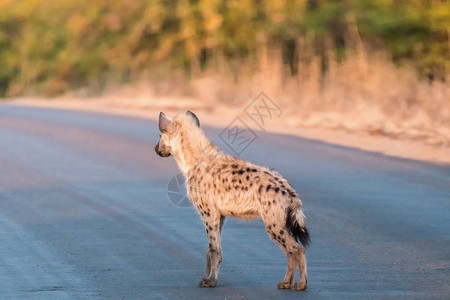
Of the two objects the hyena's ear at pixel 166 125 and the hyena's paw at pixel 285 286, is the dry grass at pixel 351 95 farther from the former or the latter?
the hyena's paw at pixel 285 286

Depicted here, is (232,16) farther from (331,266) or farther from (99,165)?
(331,266)

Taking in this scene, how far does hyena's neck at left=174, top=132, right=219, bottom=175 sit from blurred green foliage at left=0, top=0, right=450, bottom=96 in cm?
1720

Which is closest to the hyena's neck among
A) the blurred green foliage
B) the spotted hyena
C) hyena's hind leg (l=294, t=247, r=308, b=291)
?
the spotted hyena

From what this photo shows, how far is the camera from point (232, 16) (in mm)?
33344

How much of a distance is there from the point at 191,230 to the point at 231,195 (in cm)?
230

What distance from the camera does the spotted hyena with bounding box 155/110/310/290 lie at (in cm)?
741

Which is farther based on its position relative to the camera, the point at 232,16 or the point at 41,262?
the point at 232,16

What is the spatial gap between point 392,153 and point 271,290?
28.0ft

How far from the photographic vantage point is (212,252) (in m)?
7.74

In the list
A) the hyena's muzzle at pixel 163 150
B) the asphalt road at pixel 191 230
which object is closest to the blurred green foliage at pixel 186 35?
the asphalt road at pixel 191 230

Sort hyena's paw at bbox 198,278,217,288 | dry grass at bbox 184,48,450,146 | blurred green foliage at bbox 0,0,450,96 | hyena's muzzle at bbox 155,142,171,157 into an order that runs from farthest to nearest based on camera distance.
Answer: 1. blurred green foliage at bbox 0,0,450,96
2. dry grass at bbox 184,48,450,146
3. hyena's muzzle at bbox 155,142,171,157
4. hyena's paw at bbox 198,278,217,288

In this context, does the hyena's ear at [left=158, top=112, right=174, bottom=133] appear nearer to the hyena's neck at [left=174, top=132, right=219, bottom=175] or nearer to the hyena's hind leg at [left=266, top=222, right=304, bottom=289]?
the hyena's neck at [left=174, top=132, right=219, bottom=175]

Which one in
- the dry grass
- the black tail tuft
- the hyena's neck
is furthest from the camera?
the dry grass

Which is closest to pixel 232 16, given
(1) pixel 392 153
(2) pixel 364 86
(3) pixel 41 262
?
(2) pixel 364 86
